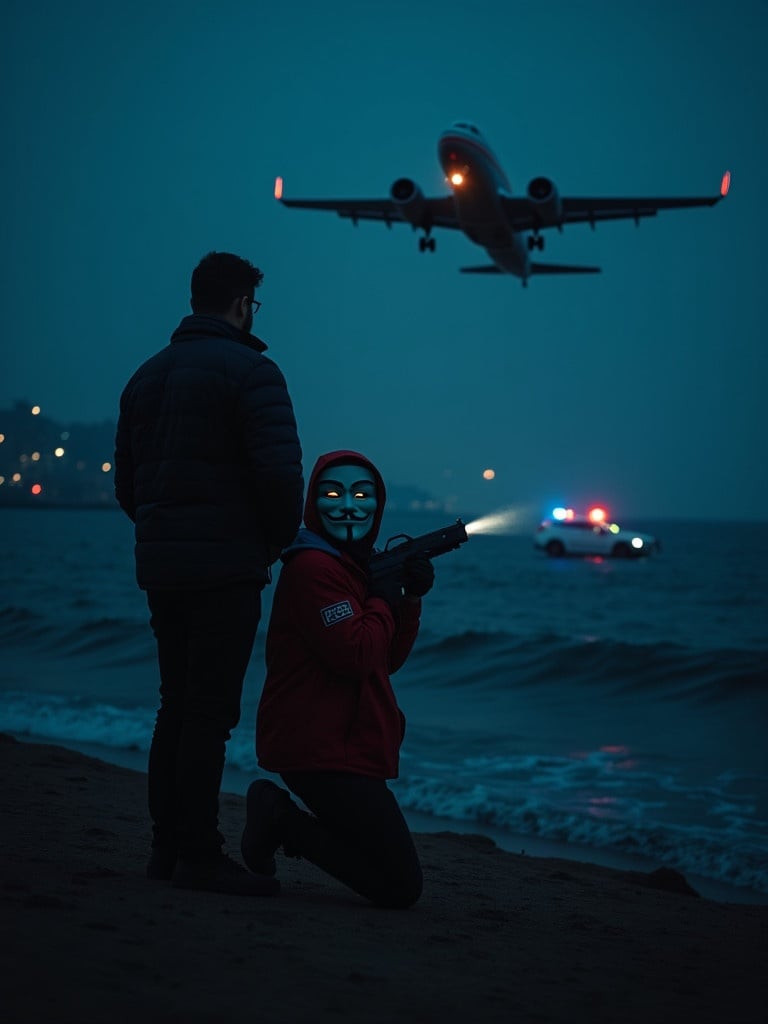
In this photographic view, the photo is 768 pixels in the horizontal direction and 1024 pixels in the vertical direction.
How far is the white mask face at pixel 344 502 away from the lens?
13.1ft

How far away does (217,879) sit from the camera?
382cm

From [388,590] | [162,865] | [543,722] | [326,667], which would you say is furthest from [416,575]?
[543,722]

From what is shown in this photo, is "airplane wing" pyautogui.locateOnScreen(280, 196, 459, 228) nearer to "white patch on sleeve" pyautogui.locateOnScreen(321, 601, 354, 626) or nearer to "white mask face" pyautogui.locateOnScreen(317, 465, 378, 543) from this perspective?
"white mask face" pyautogui.locateOnScreen(317, 465, 378, 543)

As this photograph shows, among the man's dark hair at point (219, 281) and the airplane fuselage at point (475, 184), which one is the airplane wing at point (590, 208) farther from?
the man's dark hair at point (219, 281)

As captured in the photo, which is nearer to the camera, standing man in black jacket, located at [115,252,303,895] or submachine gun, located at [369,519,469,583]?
standing man in black jacket, located at [115,252,303,895]

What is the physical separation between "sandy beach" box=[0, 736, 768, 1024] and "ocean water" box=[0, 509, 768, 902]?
2822mm

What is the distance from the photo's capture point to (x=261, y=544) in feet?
12.5

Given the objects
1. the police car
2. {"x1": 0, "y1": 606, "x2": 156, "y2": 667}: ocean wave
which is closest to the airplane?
{"x1": 0, "y1": 606, "x2": 156, "y2": 667}: ocean wave

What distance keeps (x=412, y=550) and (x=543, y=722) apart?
10.6 meters

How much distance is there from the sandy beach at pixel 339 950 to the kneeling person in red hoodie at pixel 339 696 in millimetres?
193

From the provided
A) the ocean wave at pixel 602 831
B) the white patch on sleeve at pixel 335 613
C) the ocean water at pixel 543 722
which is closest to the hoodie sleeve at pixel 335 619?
the white patch on sleeve at pixel 335 613

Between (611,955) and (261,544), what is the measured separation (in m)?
1.79

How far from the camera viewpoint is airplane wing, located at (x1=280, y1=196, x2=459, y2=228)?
1211 inches

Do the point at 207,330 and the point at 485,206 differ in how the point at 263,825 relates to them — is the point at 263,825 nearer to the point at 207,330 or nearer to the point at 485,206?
the point at 207,330
